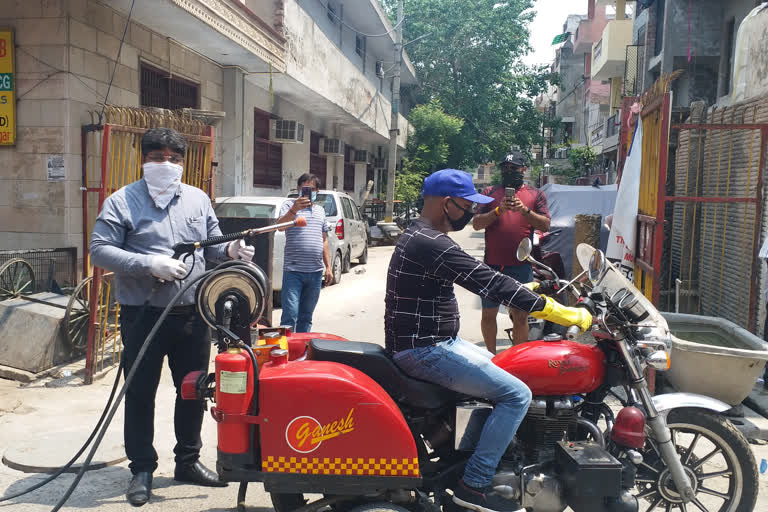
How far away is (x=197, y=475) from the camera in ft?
12.0

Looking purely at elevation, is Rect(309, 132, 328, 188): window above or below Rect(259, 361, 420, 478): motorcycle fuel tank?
above

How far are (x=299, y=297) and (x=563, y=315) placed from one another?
3664 mm

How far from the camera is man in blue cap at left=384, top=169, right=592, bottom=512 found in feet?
9.12

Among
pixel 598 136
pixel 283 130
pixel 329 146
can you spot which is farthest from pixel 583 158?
pixel 283 130

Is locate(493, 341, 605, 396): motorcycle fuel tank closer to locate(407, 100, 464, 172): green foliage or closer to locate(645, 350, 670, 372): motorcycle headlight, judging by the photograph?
locate(645, 350, 670, 372): motorcycle headlight

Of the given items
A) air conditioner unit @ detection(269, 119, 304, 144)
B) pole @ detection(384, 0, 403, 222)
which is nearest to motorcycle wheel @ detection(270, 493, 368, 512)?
air conditioner unit @ detection(269, 119, 304, 144)

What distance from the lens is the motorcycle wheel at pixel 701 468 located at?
10.1 feet

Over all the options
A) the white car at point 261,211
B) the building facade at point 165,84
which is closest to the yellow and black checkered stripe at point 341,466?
the building facade at point 165,84

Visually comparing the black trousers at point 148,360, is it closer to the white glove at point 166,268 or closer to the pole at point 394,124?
the white glove at point 166,268

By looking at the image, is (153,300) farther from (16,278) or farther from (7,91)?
(7,91)

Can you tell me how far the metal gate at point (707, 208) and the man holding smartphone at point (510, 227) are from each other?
0.93 metres

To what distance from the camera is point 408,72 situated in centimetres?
2783

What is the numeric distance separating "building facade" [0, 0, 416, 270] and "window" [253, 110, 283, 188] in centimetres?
2

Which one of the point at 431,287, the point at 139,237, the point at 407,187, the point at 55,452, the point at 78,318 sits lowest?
the point at 55,452
